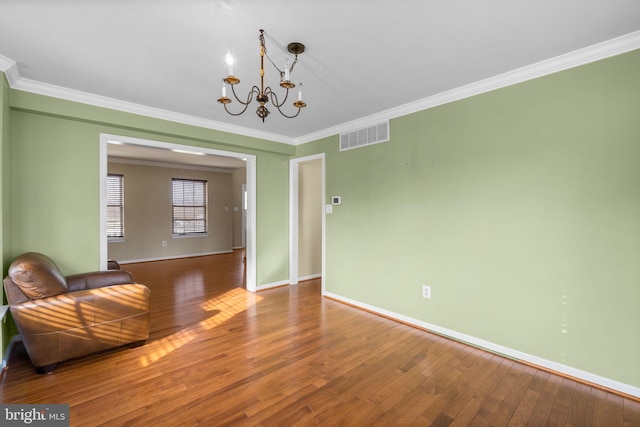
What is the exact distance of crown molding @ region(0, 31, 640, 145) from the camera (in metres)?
2.10

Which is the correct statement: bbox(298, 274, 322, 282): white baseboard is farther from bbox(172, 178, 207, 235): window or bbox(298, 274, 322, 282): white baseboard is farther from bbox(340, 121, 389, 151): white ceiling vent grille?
bbox(172, 178, 207, 235): window

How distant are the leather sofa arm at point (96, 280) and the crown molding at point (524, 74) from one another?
3.39m

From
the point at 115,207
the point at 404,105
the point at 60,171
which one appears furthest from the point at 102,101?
the point at 115,207

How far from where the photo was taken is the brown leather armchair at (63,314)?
7.12 ft

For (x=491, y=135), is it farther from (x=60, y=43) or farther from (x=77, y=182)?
(x=77, y=182)

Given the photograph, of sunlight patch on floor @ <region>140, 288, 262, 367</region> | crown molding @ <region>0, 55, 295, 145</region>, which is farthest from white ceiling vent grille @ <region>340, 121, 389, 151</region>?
sunlight patch on floor @ <region>140, 288, 262, 367</region>

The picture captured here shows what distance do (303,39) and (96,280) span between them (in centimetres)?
300

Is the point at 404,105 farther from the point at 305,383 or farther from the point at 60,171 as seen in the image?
the point at 60,171

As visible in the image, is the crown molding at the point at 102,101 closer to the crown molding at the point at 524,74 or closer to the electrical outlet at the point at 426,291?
the crown molding at the point at 524,74

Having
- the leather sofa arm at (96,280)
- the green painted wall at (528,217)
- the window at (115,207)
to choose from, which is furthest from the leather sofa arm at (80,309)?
the window at (115,207)

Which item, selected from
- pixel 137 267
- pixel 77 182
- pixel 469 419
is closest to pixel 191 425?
pixel 469 419

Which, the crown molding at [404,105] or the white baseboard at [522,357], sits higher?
the crown molding at [404,105]

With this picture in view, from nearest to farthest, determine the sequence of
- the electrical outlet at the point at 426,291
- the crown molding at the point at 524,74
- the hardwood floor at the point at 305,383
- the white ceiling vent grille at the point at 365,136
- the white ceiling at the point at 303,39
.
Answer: the white ceiling at the point at 303,39, the hardwood floor at the point at 305,383, the crown molding at the point at 524,74, the electrical outlet at the point at 426,291, the white ceiling vent grille at the point at 365,136

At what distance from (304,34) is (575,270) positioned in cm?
270
